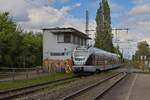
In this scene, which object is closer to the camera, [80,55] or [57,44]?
[80,55]

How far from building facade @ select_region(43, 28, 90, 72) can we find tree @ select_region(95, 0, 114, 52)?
40.0 meters

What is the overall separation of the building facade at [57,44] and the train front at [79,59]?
617 centimetres

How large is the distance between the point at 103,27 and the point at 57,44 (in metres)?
43.1

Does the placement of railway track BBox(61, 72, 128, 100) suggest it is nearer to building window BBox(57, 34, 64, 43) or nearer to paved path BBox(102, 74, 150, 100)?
paved path BBox(102, 74, 150, 100)

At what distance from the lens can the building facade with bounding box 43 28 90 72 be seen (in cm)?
5286

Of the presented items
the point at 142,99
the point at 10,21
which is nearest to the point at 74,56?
the point at 10,21

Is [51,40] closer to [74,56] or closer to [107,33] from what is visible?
[74,56]

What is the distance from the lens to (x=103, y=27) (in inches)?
3777

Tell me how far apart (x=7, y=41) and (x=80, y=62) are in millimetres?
8901

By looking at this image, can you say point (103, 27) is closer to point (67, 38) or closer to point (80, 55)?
point (67, 38)

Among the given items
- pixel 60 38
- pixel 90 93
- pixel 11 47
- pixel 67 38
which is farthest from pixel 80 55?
pixel 90 93

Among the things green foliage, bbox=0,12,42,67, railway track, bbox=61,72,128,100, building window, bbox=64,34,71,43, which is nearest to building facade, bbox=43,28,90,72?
building window, bbox=64,34,71,43

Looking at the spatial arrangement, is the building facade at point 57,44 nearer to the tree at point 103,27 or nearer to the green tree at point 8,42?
the green tree at point 8,42

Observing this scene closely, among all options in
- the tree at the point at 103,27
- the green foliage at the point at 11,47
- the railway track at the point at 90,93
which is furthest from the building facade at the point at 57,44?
the tree at the point at 103,27
